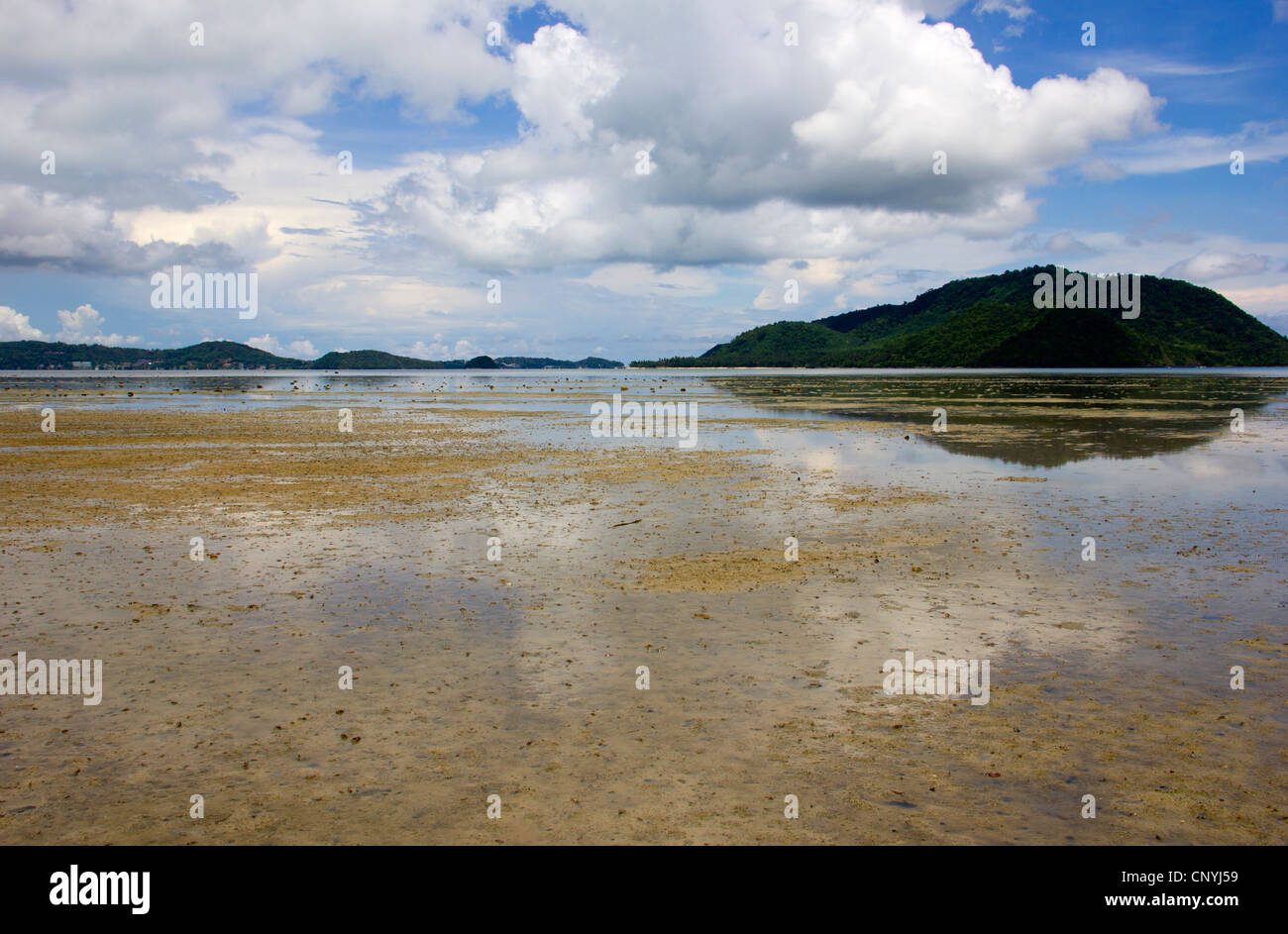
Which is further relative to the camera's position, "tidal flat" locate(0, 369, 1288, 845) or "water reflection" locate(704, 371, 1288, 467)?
"water reflection" locate(704, 371, 1288, 467)

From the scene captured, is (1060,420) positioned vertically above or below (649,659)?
above

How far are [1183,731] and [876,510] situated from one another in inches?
472

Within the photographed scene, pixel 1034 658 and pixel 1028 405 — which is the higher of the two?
pixel 1028 405

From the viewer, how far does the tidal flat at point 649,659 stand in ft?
20.8

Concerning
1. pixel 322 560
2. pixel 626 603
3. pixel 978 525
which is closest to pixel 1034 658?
pixel 626 603

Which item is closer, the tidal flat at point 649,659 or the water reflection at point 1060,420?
the tidal flat at point 649,659

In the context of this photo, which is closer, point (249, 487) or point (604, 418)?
point (249, 487)


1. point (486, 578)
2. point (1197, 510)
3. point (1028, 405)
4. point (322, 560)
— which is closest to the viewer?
point (486, 578)

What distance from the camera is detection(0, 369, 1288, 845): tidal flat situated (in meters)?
6.33

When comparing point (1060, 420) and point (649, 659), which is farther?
point (1060, 420)

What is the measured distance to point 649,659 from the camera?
32.3 feet

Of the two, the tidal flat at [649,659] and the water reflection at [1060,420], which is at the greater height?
the water reflection at [1060,420]
